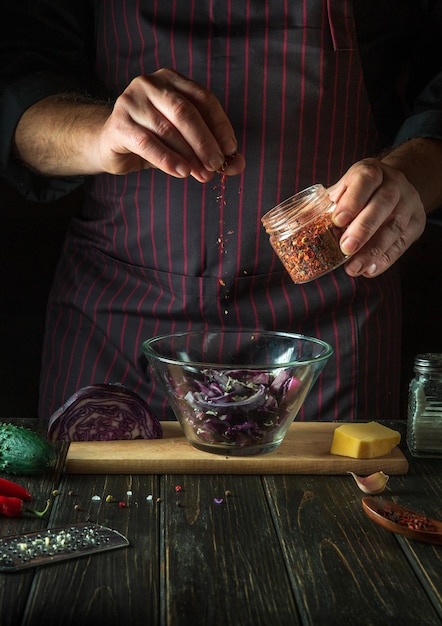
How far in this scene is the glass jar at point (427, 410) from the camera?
1.40 m

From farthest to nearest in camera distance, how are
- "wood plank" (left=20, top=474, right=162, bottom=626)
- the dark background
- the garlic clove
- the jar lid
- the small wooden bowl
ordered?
the dark background, the jar lid, the garlic clove, the small wooden bowl, "wood plank" (left=20, top=474, right=162, bottom=626)

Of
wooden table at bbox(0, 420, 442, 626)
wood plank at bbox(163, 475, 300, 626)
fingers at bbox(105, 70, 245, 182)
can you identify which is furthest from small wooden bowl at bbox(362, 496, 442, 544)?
fingers at bbox(105, 70, 245, 182)

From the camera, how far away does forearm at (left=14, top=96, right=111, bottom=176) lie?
67.3 inches

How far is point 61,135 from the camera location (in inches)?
70.3

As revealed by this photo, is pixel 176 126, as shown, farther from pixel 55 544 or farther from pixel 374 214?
pixel 55 544

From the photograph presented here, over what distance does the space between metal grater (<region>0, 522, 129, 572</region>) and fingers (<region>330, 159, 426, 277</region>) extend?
579mm

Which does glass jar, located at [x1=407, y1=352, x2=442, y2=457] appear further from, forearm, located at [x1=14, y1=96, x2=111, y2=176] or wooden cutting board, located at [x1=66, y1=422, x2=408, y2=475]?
forearm, located at [x1=14, y1=96, x2=111, y2=176]

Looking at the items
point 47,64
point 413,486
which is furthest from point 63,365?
point 413,486

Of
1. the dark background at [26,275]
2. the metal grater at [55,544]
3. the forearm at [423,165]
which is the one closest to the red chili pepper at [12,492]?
the metal grater at [55,544]

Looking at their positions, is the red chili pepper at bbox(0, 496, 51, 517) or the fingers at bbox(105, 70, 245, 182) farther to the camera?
the fingers at bbox(105, 70, 245, 182)

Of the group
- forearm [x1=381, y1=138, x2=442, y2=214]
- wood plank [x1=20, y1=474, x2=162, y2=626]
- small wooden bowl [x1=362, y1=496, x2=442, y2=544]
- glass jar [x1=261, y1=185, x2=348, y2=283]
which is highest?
forearm [x1=381, y1=138, x2=442, y2=214]

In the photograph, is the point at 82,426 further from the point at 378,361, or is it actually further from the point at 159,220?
the point at 378,361

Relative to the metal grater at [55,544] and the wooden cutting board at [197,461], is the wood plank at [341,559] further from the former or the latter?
the metal grater at [55,544]

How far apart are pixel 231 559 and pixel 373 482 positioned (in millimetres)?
296
